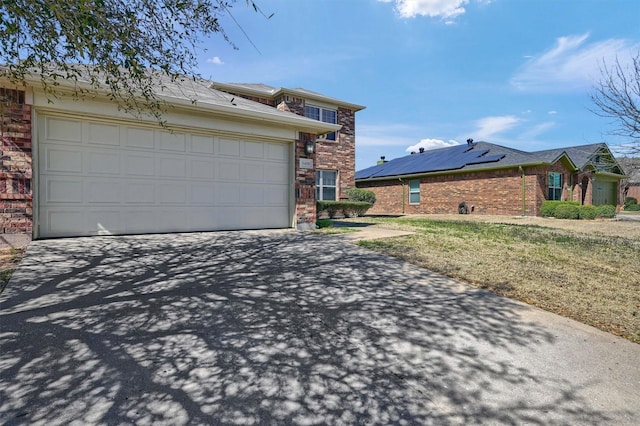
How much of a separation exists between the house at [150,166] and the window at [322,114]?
701 cm

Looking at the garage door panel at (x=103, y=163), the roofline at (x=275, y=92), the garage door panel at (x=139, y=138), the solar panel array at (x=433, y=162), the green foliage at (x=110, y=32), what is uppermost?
the roofline at (x=275, y=92)

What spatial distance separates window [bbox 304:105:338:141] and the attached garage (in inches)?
290

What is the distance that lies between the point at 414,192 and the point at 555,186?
7.87m

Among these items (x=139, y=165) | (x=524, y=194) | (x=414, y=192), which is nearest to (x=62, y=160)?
(x=139, y=165)

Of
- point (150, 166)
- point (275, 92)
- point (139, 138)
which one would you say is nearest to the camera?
point (139, 138)

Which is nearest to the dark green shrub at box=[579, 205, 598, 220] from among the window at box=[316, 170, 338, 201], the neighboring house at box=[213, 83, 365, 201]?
the neighboring house at box=[213, 83, 365, 201]

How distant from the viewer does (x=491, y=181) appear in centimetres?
1864

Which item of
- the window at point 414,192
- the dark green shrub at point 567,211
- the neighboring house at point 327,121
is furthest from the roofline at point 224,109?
the window at point 414,192

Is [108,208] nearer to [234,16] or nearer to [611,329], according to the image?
[234,16]

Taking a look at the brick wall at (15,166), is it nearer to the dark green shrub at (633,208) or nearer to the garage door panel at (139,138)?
the garage door panel at (139,138)

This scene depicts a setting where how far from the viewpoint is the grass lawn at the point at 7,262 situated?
13.2ft

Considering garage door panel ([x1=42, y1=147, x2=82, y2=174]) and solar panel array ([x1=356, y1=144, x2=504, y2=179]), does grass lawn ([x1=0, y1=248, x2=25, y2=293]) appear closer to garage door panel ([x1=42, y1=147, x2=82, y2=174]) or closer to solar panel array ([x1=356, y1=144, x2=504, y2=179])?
garage door panel ([x1=42, y1=147, x2=82, y2=174])

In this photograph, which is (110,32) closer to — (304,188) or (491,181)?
(304,188)

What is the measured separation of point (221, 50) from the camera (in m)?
5.12
